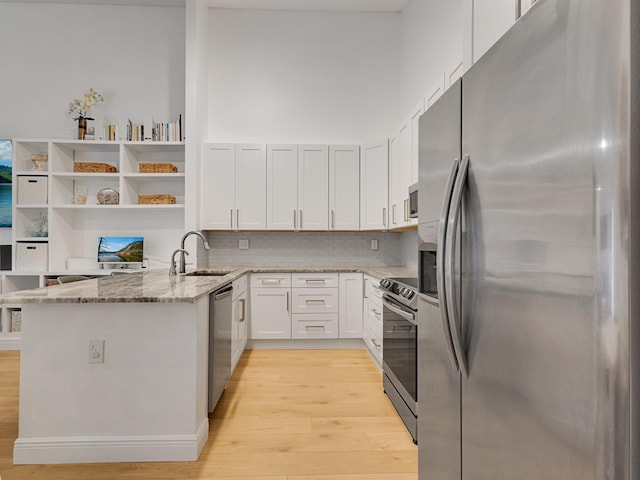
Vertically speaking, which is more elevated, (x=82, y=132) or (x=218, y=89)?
(x=218, y=89)

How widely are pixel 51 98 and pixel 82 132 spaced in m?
0.75

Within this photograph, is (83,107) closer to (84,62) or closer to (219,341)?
(84,62)

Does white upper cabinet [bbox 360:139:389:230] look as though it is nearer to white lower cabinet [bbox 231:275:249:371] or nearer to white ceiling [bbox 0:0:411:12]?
white lower cabinet [bbox 231:275:249:371]

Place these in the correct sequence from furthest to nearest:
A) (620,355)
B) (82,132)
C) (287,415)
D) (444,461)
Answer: (82,132) → (287,415) → (444,461) → (620,355)

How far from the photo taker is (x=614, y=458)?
594 millimetres

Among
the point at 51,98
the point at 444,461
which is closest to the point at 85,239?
the point at 51,98

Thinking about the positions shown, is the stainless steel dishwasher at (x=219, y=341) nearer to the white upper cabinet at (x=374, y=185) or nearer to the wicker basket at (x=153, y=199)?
the wicker basket at (x=153, y=199)

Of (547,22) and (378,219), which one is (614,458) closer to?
(547,22)

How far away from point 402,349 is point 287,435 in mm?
880

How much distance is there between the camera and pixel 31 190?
4.52 meters

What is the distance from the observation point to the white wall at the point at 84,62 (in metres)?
4.86

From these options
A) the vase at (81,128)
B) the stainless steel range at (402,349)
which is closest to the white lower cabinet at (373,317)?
the stainless steel range at (402,349)

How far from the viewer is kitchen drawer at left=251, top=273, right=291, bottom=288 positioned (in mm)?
4602

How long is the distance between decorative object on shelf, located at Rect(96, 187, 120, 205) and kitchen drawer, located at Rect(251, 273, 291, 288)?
179 cm
